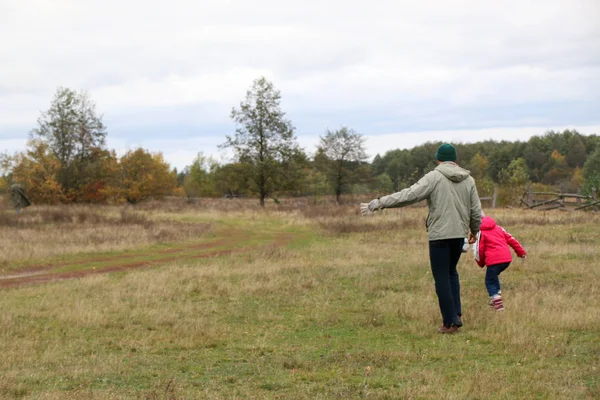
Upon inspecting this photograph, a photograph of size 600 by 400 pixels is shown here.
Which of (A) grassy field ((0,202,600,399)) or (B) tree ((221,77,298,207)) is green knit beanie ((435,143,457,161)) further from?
(B) tree ((221,77,298,207))

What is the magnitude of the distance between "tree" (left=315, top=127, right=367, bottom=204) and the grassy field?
36.4 m

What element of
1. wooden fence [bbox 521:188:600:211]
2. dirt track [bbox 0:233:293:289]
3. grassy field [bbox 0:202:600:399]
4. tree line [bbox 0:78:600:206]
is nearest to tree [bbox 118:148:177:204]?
tree line [bbox 0:78:600:206]

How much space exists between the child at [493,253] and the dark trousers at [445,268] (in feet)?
5.17

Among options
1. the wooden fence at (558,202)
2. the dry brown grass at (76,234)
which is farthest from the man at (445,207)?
the wooden fence at (558,202)

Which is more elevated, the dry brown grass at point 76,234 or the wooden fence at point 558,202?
the dry brown grass at point 76,234

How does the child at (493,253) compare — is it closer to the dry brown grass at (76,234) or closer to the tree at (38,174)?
the dry brown grass at (76,234)

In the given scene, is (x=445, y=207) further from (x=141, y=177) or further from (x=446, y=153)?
(x=141, y=177)

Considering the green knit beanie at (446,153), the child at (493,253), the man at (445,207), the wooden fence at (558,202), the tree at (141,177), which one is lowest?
the wooden fence at (558,202)

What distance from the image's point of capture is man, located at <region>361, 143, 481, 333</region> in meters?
6.89

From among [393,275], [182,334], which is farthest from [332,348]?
[393,275]

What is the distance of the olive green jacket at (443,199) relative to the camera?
6.85 meters

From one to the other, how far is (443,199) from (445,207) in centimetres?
10

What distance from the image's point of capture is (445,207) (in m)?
6.92

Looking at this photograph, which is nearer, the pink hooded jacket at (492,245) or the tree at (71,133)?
the pink hooded jacket at (492,245)
